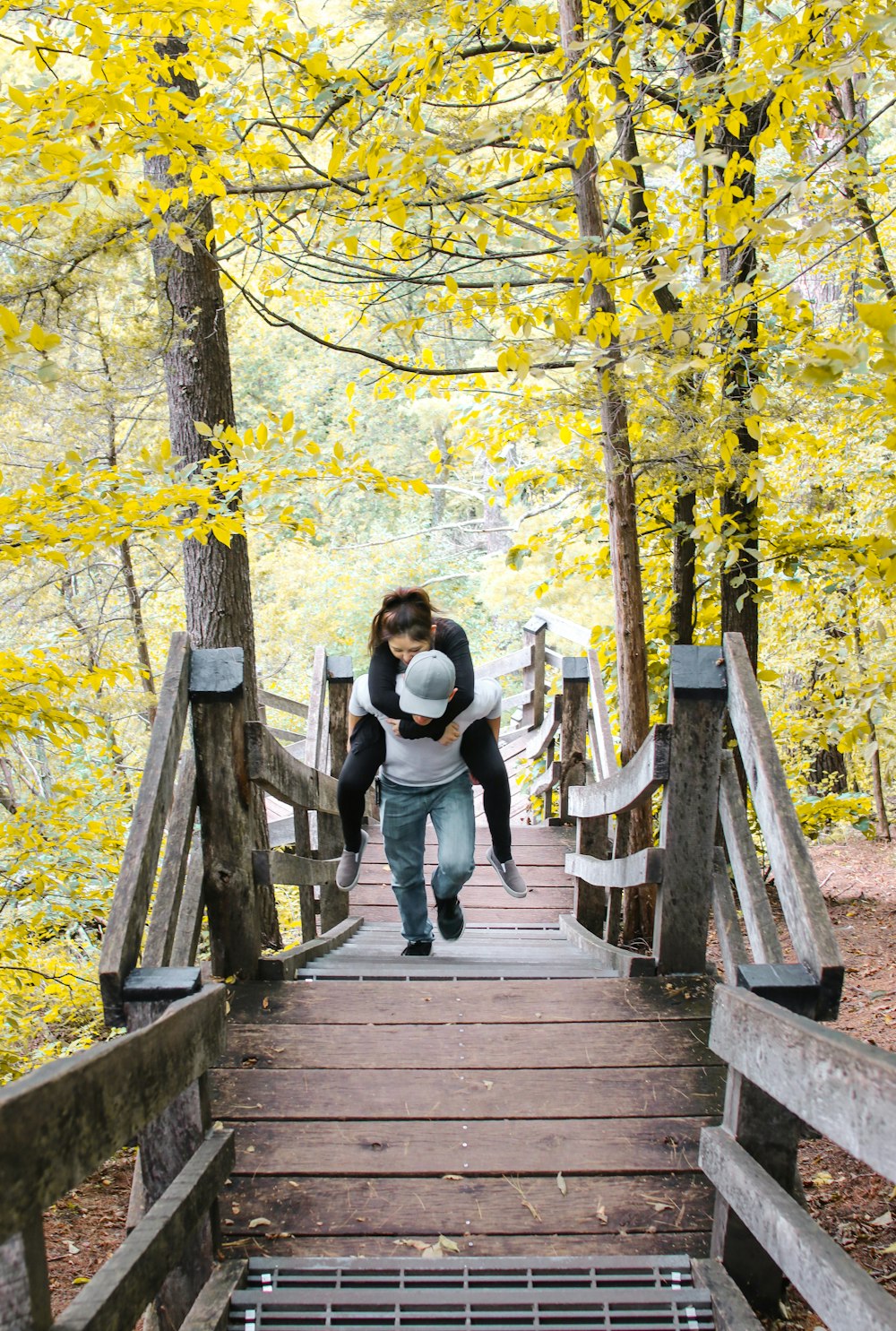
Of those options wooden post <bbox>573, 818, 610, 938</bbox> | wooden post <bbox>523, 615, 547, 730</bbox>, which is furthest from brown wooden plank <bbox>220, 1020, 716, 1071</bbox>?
wooden post <bbox>523, 615, 547, 730</bbox>

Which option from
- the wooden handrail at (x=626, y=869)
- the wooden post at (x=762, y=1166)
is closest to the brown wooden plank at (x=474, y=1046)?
the wooden handrail at (x=626, y=869)

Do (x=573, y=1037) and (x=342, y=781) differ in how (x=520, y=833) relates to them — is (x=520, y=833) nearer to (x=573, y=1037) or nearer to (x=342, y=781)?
(x=342, y=781)

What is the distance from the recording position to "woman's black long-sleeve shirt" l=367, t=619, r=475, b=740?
4.34 m

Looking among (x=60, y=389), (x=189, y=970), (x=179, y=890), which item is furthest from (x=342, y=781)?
(x=60, y=389)

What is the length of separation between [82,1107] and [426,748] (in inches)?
115

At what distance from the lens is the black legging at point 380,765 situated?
4.59 meters

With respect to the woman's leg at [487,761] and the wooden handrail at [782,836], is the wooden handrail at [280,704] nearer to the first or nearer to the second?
the woman's leg at [487,761]

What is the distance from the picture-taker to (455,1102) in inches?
123

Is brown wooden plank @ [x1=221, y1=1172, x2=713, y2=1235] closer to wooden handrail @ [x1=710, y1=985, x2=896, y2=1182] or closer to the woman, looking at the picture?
wooden handrail @ [x1=710, y1=985, x2=896, y2=1182]

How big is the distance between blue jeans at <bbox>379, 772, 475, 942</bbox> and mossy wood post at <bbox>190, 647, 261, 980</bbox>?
1.02 m

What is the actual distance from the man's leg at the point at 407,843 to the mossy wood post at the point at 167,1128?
2.12m

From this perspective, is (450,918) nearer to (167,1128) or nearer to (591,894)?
(591,894)

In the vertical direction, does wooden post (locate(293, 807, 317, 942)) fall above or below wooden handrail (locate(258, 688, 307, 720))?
below

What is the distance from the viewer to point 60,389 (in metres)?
10.1
